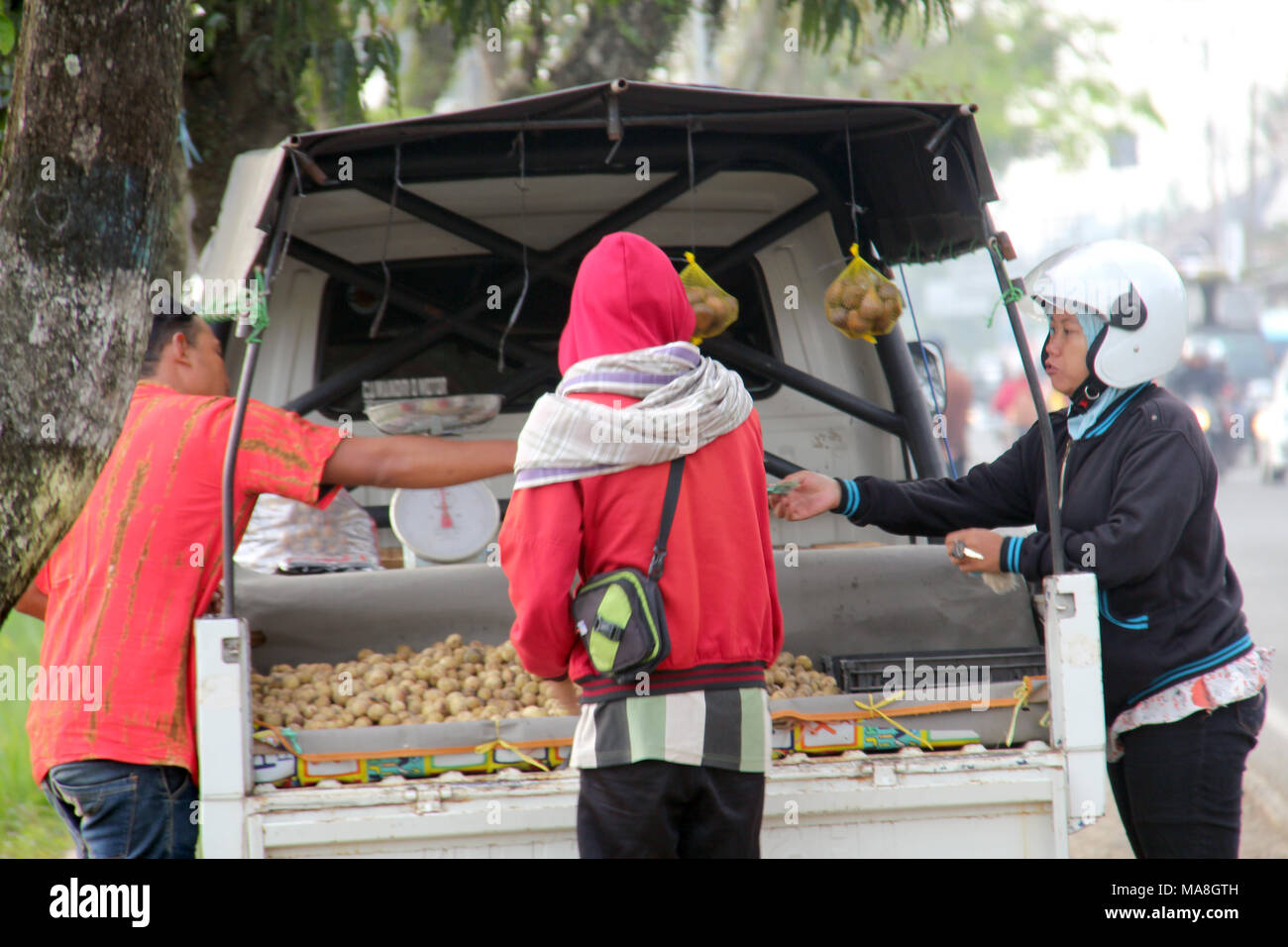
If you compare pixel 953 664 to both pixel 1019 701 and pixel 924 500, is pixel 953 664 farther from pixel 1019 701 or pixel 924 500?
pixel 924 500

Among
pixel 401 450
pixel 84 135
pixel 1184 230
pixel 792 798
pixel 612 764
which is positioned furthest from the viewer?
pixel 1184 230

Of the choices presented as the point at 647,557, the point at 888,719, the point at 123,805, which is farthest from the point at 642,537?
the point at 123,805

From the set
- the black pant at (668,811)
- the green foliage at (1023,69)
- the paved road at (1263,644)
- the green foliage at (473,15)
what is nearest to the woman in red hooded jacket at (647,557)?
the black pant at (668,811)

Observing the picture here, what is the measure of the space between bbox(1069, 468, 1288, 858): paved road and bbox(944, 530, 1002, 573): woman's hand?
2658 mm

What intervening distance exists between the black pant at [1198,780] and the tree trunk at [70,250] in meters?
2.71

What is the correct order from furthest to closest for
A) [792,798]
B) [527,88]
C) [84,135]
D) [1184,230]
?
[1184,230] < [527,88] < [792,798] < [84,135]

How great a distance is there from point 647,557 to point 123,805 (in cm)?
150

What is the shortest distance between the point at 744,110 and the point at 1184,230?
8165cm

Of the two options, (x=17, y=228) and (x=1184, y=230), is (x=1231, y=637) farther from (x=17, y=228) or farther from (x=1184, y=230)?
(x=1184, y=230)

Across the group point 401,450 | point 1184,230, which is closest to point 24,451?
point 401,450

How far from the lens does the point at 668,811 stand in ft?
9.33

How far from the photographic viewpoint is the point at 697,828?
2.88m

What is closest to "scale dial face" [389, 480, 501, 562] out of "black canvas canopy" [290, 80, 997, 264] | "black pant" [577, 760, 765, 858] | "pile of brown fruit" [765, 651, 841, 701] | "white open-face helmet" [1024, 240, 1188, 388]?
"black canvas canopy" [290, 80, 997, 264]

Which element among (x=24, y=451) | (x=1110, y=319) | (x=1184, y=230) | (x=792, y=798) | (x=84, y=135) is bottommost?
(x=792, y=798)
